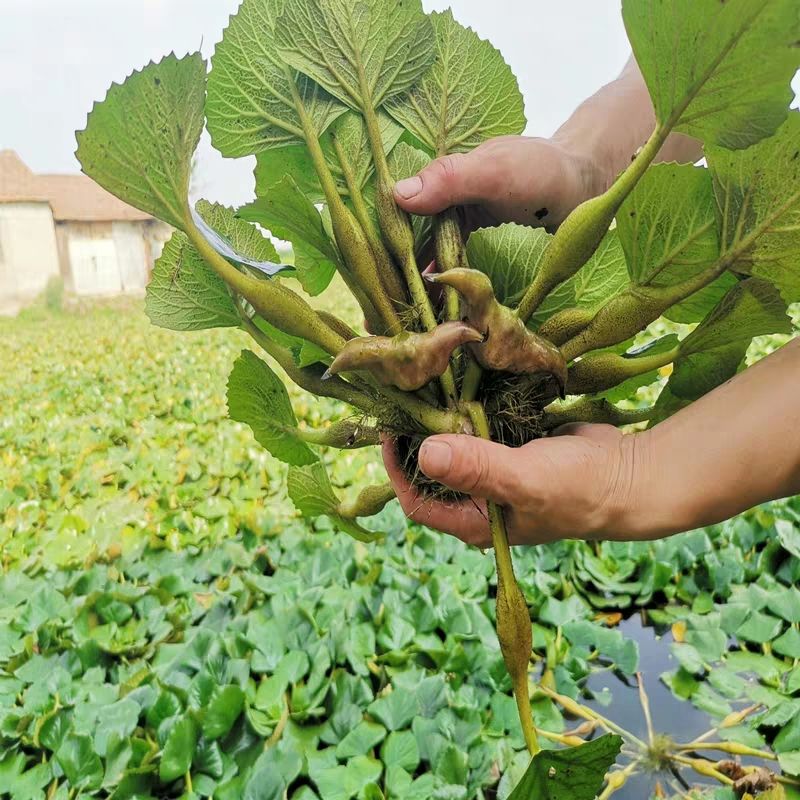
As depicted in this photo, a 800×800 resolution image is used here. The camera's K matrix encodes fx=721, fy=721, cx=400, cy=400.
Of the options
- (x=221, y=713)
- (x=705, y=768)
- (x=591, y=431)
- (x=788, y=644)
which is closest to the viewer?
(x=591, y=431)

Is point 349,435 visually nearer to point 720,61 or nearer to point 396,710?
point 720,61

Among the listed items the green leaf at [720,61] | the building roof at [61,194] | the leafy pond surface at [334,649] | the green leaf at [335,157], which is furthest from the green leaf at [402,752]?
the building roof at [61,194]

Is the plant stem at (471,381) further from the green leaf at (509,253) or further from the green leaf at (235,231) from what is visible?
the green leaf at (235,231)

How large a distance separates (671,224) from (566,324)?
0.10 metres

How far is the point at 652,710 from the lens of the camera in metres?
1.31

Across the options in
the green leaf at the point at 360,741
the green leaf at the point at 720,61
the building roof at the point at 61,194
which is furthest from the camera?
the building roof at the point at 61,194

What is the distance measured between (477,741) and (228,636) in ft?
1.86

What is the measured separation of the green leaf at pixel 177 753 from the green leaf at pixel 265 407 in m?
0.65

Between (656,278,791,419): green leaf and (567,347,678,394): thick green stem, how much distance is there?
3cm

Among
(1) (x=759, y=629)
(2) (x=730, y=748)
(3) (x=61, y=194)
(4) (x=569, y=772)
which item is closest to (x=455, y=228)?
(4) (x=569, y=772)

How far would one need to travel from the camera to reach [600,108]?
2.64 feet

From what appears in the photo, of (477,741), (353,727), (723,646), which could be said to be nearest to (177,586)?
(353,727)

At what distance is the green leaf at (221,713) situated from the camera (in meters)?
1.21

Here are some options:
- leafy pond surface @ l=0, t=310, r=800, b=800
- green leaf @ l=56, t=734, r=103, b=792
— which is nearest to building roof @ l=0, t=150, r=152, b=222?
leafy pond surface @ l=0, t=310, r=800, b=800
